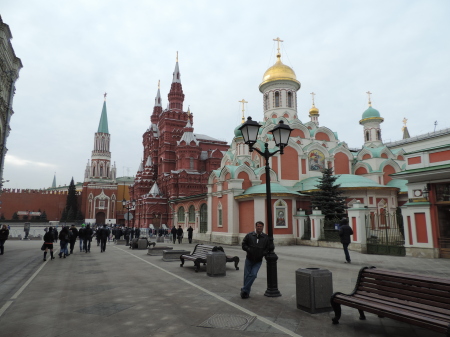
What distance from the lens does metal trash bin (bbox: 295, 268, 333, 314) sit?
210 inches

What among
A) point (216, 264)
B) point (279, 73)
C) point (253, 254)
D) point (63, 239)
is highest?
point (279, 73)

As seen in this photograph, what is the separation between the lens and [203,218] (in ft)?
92.6

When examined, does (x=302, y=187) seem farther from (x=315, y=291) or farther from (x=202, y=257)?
(x=315, y=291)

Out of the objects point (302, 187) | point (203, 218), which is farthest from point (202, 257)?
point (203, 218)

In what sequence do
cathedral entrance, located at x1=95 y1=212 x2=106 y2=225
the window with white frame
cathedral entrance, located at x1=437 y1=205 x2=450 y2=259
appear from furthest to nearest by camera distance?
cathedral entrance, located at x1=95 y1=212 x2=106 y2=225 < the window with white frame < cathedral entrance, located at x1=437 y1=205 x2=450 y2=259

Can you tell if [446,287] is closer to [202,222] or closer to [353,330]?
[353,330]

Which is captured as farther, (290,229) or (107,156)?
(107,156)

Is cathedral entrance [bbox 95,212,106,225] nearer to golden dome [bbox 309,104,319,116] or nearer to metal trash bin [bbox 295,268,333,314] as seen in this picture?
golden dome [bbox 309,104,319,116]

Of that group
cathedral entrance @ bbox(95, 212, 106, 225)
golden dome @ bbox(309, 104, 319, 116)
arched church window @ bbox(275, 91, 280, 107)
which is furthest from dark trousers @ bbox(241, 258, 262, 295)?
cathedral entrance @ bbox(95, 212, 106, 225)

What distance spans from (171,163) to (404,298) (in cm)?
4612

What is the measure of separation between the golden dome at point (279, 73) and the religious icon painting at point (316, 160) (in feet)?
24.5

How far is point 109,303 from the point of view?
6.21 m

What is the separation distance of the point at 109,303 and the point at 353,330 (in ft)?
14.5

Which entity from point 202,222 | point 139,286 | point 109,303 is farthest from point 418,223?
point 202,222
